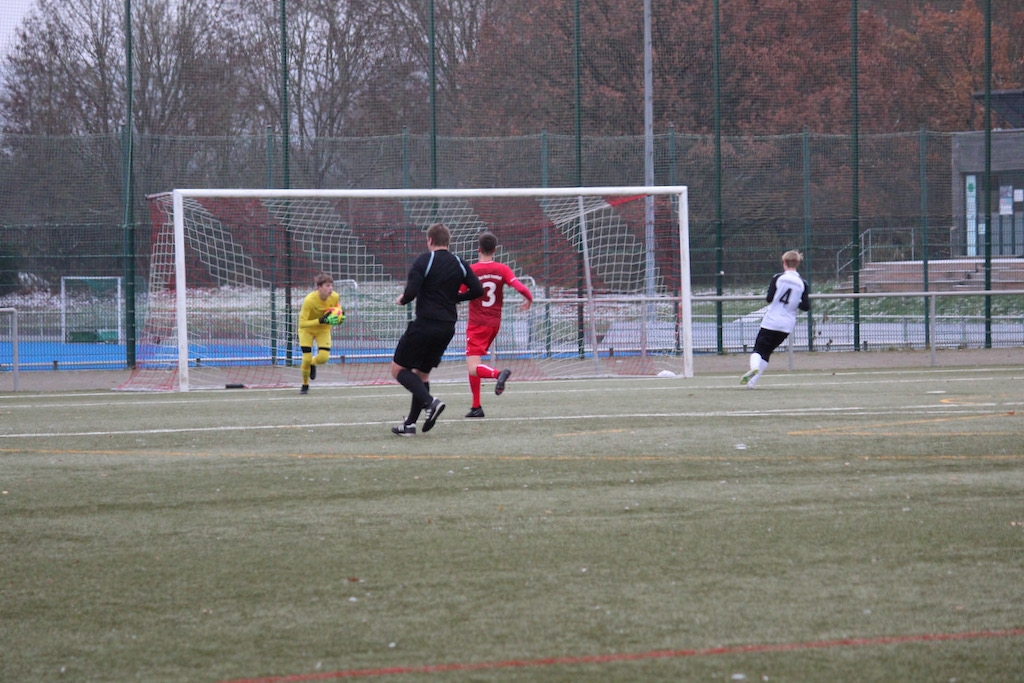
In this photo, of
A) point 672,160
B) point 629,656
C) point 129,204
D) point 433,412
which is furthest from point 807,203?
point 629,656

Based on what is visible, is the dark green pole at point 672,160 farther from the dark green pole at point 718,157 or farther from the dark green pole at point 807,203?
the dark green pole at point 807,203

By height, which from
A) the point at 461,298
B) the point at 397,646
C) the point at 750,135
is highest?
the point at 750,135

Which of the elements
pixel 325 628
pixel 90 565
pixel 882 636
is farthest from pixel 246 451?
pixel 882 636

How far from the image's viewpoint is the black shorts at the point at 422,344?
9.30 metres

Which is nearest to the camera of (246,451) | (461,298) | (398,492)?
(398,492)

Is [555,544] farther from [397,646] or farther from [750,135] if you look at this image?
[750,135]

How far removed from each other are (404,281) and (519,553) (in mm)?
13126

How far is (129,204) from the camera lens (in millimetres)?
20453

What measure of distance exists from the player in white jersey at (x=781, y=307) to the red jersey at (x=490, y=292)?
4.05 meters

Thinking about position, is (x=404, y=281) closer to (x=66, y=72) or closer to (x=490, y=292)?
(x=490, y=292)

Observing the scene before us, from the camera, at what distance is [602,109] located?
2266 centimetres

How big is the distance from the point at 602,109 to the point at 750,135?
293 centimetres

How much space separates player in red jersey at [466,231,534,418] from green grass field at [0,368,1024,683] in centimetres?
144

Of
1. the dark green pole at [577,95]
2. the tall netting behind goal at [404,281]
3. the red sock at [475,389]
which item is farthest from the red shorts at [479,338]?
the dark green pole at [577,95]
